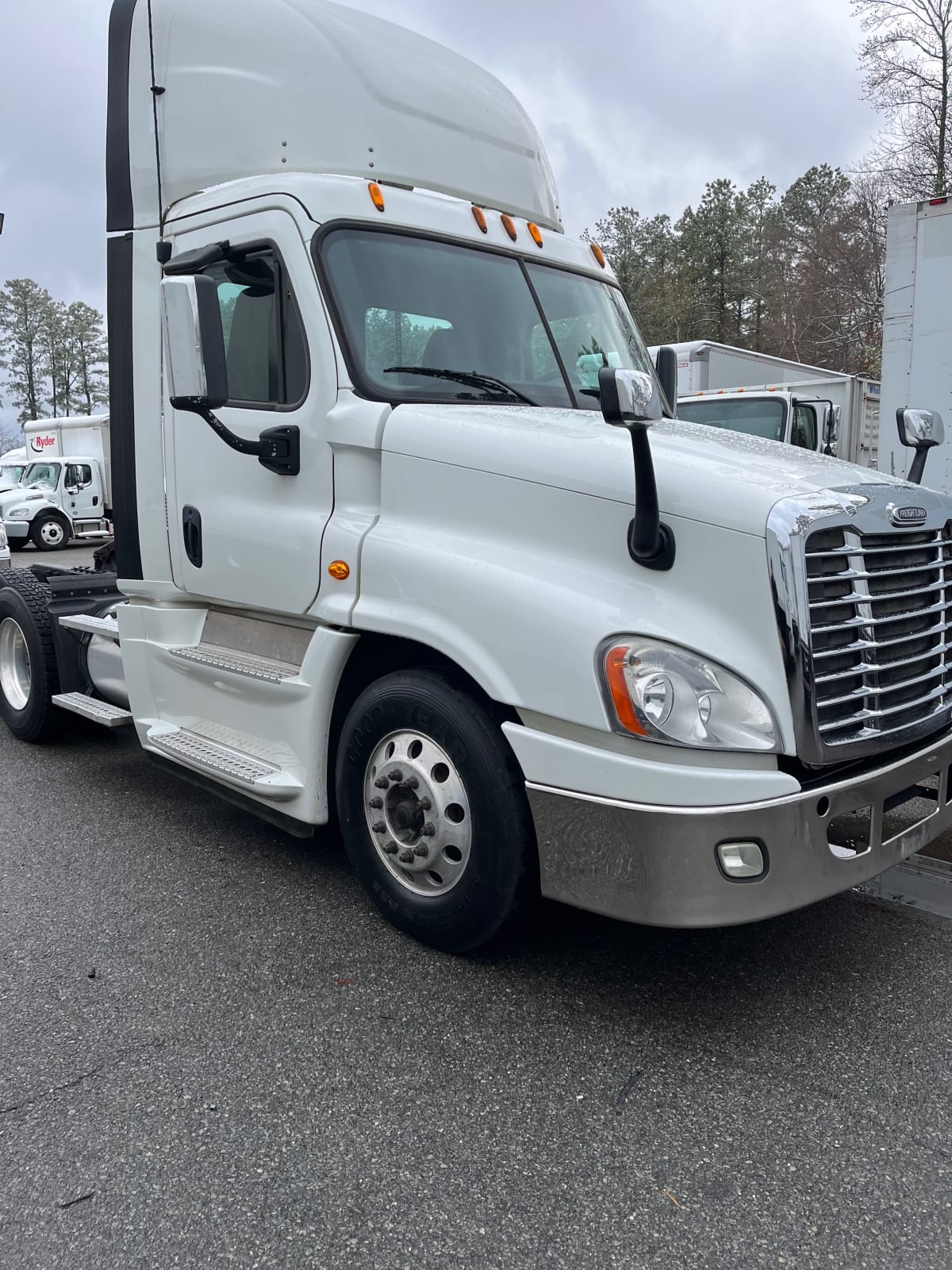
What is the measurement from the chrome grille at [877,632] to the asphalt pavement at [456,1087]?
3.06ft

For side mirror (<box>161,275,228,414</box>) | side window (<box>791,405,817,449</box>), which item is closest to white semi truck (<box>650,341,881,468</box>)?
side window (<box>791,405,817,449</box>)

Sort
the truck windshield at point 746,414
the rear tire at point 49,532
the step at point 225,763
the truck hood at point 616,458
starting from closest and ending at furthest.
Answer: the truck hood at point 616,458, the step at point 225,763, the truck windshield at point 746,414, the rear tire at point 49,532

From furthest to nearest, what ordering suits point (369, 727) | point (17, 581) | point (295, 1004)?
point (17, 581) < point (369, 727) < point (295, 1004)

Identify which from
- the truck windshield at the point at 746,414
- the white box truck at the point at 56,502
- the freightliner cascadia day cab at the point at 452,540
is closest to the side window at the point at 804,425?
the truck windshield at the point at 746,414

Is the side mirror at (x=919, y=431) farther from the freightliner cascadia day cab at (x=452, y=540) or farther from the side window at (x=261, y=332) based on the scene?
the side window at (x=261, y=332)

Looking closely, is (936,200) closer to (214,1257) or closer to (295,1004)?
(295,1004)

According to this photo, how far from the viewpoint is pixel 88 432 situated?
3045 cm

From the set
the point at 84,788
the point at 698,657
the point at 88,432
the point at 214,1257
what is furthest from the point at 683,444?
the point at 88,432

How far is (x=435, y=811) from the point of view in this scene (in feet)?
10.9

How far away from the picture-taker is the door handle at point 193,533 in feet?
14.0

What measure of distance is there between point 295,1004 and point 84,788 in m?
2.81

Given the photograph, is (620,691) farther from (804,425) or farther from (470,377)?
(804,425)

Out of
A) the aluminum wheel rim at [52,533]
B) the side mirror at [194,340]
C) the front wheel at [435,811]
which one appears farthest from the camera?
the aluminum wheel rim at [52,533]

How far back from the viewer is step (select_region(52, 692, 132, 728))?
517 cm
